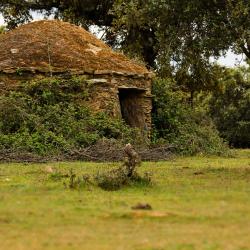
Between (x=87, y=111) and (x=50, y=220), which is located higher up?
(x=87, y=111)

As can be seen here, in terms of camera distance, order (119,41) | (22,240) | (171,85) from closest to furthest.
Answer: (22,240) < (171,85) < (119,41)

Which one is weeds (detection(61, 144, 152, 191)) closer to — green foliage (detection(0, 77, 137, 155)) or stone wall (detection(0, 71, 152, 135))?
green foliage (detection(0, 77, 137, 155))

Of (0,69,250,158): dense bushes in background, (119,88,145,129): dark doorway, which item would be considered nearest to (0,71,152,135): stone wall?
(0,69,250,158): dense bushes in background

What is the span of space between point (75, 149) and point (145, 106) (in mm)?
5808

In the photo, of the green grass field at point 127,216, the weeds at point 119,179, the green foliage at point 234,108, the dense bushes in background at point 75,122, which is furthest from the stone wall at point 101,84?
the green foliage at point 234,108

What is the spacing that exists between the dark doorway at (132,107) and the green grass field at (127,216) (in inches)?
435

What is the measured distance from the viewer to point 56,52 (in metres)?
22.6

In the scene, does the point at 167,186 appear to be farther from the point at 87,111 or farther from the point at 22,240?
the point at 87,111

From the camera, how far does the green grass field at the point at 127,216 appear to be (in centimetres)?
642

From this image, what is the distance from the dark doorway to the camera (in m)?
23.3

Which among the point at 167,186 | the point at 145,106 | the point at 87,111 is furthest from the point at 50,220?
the point at 145,106

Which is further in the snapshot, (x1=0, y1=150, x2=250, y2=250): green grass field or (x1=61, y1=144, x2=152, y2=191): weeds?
(x1=61, y1=144, x2=152, y2=191): weeds

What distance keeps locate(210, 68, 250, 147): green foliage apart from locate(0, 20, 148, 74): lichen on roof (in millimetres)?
20327

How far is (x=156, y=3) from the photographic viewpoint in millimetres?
13875
